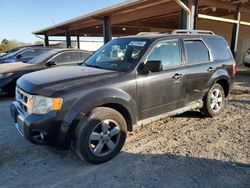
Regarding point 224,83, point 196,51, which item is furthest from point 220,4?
point 196,51

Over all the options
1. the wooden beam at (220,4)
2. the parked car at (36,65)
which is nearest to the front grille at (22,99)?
the parked car at (36,65)

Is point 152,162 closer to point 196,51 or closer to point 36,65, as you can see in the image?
point 196,51

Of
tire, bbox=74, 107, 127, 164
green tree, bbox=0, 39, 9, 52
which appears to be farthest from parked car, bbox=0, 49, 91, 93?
green tree, bbox=0, 39, 9, 52

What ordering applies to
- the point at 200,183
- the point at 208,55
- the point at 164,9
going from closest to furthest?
the point at 200,183
the point at 208,55
the point at 164,9

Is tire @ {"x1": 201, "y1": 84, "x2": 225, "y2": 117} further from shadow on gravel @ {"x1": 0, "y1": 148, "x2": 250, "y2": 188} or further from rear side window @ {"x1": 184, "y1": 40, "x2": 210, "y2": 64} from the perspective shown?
shadow on gravel @ {"x1": 0, "y1": 148, "x2": 250, "y2": 188}

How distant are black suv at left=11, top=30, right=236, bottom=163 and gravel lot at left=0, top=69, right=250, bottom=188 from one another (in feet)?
1.05

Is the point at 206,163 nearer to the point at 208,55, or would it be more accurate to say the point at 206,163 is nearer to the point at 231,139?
the point at 231,139

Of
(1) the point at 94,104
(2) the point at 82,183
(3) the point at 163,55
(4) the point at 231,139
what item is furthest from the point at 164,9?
(2) the point at 82,183

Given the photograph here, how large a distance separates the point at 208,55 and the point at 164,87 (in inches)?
63.2

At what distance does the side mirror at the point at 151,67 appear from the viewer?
12.8 feet

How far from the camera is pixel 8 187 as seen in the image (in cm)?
305

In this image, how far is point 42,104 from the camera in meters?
3.25

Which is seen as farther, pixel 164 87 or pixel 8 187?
pixel 164 87

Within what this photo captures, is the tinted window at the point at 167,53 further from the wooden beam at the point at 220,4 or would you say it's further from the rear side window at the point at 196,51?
the wooden beam at the point at 220,4
